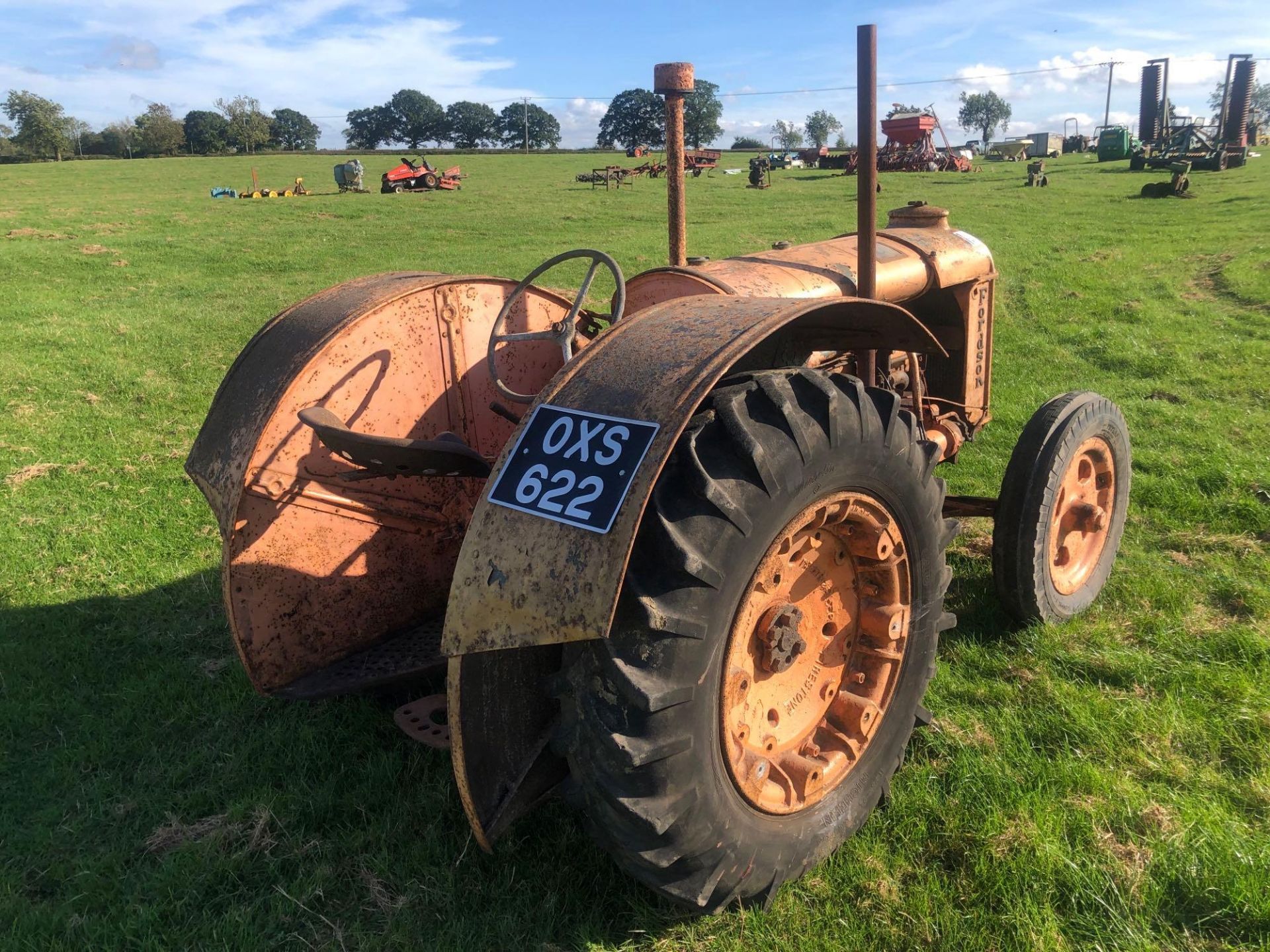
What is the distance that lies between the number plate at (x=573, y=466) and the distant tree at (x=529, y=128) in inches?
3685

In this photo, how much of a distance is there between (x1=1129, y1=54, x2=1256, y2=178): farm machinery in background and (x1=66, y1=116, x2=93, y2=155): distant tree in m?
69.0

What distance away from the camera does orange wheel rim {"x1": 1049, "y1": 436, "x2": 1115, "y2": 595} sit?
11.9 feet

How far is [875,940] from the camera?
2.14m

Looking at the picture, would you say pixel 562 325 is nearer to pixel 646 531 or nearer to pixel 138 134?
pixel 646 531

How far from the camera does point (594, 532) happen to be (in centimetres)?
174

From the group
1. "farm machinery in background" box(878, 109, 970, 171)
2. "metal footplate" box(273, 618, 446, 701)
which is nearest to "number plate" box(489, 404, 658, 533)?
"metal footplate" box(273, 618, 446, 701)

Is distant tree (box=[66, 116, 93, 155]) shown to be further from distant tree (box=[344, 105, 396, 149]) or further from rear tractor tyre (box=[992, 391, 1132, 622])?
rear tractor tyre (box=[992, 391, 1132, 622])

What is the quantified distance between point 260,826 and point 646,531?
1618mm

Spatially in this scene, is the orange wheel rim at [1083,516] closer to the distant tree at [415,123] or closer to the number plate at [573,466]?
the number plate at [573,466]

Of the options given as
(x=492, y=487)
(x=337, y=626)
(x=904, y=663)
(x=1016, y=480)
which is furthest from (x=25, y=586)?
(x=1016, y=480)

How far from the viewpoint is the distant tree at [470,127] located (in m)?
88.9

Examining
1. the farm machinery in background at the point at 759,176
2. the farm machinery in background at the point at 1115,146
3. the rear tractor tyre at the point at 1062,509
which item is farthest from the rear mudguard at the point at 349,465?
the farm machinery in background at the point at 1115,146

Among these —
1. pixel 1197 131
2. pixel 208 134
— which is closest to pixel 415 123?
pixel 208 134

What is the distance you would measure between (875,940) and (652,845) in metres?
0.72
